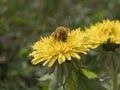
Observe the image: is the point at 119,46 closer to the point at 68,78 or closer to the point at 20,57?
the point at 68,78

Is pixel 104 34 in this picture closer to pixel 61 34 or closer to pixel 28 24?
pixel 61 34

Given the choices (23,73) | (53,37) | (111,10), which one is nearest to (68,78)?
(53,37)

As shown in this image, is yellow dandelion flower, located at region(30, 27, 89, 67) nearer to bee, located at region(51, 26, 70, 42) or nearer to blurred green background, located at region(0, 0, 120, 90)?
bee, located at region(51, 26, 70, 42)

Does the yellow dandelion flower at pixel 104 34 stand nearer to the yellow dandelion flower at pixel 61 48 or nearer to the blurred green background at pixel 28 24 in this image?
the yellow dandelion flower at pixel 61 48

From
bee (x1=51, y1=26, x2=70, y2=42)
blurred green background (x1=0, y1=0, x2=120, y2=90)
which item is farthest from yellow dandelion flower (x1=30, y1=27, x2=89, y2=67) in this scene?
blurred green background (x1=0, y1=0, x2=120, y2=90)

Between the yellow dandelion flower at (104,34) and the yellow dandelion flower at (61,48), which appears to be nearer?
the yellow dandelion flower at (61,48)

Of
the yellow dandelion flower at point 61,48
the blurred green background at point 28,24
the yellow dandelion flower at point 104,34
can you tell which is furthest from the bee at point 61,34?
the blurred green background at point 28,24
